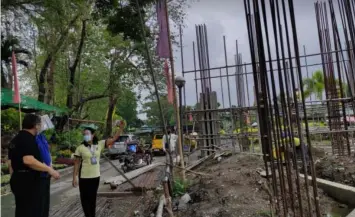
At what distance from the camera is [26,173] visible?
390cm

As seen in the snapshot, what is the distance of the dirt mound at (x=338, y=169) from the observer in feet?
22.7

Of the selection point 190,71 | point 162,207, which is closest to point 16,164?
point 162,207

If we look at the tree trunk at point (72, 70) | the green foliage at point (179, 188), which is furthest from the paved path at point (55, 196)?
the tree trunk at point (72, 70)

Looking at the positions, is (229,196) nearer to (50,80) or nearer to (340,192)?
(340,192)

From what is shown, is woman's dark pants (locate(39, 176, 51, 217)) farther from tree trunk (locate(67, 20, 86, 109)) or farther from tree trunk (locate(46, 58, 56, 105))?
tree trunk (locate(67, 20, 86, 109))

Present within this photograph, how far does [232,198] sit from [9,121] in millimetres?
12579

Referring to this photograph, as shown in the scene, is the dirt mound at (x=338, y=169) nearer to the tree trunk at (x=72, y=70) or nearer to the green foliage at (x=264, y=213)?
the green foliage at (x=264, y=213)

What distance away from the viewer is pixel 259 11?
3.41 m

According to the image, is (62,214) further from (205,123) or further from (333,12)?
(333,12)

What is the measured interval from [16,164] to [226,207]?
297 cm

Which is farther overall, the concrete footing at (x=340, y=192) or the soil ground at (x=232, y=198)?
the concrete footing at (x=340, y=192)

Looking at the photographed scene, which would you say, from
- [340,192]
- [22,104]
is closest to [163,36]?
[340,192]

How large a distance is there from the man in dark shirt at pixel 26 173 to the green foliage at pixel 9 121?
1187 cm

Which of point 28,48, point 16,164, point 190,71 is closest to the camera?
point 16,164
